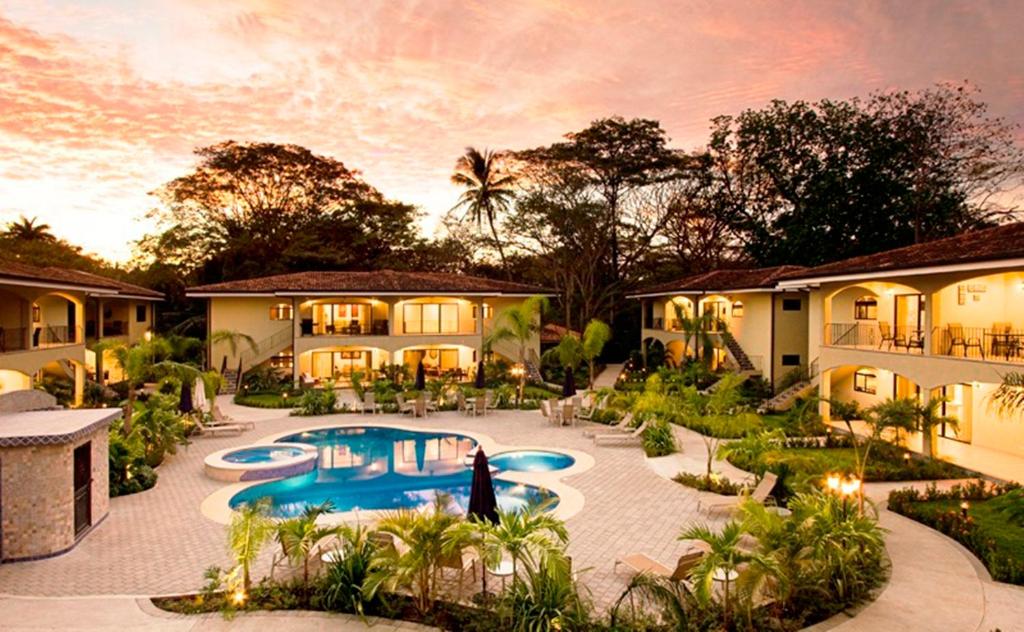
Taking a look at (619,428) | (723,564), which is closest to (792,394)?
(619,428)

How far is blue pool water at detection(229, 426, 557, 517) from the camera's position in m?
14.5

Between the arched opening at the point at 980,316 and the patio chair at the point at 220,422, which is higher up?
the arched opening at the point at 980,316

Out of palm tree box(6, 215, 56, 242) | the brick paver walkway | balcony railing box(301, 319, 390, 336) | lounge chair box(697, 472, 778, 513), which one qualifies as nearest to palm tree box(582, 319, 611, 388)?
the brick paver walkway

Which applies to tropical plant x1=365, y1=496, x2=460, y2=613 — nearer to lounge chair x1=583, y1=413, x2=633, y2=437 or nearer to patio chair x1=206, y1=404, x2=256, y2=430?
lounge chair x1=583, y1=413, x2=633, y2=437

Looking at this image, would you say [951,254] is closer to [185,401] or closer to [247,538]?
[247,538]

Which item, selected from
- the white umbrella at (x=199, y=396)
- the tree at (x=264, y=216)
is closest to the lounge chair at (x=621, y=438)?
the white umbrella at (x=199, y=396)

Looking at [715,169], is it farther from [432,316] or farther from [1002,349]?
[1002,349]

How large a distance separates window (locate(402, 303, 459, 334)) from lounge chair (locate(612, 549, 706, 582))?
2684 cm

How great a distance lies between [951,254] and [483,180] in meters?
31.9

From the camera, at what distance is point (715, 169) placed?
146 ft

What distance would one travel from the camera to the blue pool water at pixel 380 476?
14.5 m

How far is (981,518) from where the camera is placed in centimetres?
1223

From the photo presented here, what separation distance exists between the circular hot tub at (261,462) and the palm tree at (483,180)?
2765 centimetres

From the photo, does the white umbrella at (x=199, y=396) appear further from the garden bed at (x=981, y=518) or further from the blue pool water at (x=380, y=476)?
the garden bed at (x=981, y=518)
